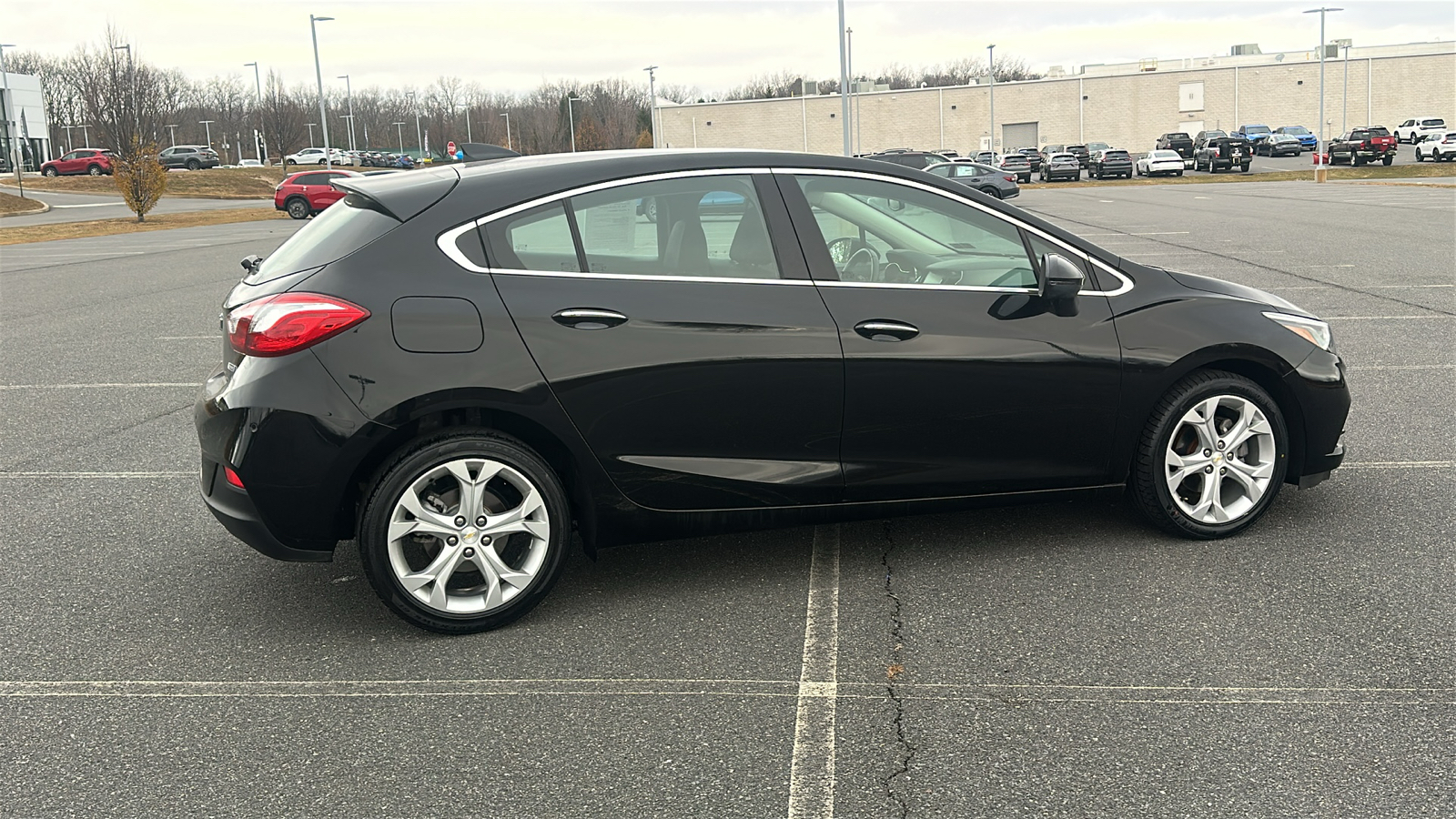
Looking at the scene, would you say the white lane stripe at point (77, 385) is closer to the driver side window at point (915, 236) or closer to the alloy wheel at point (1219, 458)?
the driver side window at point (915, 236)

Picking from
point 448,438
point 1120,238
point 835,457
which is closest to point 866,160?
point 835,457

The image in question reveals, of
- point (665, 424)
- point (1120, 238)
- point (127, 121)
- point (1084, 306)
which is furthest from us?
point (127, 121)

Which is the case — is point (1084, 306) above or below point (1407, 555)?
above

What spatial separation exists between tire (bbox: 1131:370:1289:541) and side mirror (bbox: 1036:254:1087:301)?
645mm

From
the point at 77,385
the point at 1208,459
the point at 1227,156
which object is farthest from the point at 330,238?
the point at 1227,156

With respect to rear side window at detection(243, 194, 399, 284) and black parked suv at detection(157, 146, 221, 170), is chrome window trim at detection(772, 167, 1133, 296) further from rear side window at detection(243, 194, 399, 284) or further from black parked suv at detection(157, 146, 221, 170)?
black parked suv at detection(157, 146, 221, 170)

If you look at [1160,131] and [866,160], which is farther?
[1160,131]

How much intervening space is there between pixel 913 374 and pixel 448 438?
1685 millimetres

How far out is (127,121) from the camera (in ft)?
146

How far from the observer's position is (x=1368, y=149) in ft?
190

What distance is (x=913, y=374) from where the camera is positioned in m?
4.50

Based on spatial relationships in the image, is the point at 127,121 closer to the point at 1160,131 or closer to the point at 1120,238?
the point at 1120,238

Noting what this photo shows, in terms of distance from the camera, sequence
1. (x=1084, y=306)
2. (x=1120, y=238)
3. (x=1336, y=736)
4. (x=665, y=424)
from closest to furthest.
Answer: (x=1336, y=736) → (x=665, y=424) → (x=1084, y=306) → (x=1120, y=238)

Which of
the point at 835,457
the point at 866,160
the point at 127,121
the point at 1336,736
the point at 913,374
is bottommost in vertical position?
the point at 1336,736
